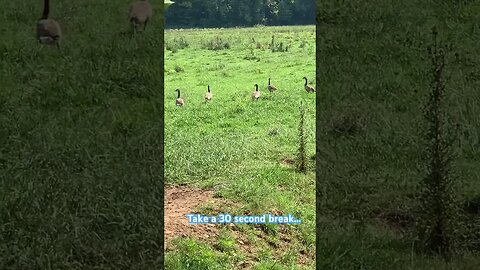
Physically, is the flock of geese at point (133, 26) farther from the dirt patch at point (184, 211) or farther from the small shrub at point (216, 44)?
the dirt patch at point (184, 211)

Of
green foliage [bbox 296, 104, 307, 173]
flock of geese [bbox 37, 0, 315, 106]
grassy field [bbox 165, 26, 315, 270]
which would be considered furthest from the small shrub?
green foliage [bbox 296, 104, 307, 173]

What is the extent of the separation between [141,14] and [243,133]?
2.30 m

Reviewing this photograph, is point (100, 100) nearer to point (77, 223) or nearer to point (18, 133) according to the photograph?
point (18, 133)

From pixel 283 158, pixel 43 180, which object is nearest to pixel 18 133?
pixel 43 180

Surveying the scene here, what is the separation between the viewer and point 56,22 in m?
8.44

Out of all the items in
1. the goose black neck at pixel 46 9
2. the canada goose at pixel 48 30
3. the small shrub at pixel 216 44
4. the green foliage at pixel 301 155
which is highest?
the goose black neck at pixel 46 9

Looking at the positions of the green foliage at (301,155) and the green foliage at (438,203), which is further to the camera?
the green foliage at (301,155)

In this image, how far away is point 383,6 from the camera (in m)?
10.4

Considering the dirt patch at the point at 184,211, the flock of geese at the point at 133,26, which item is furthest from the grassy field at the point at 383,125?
the dirt patch at the point at 184,211

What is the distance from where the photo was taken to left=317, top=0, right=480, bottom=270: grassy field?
16.9ft

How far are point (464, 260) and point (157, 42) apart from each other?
15.4ft

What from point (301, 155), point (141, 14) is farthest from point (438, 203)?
point (141, 14)

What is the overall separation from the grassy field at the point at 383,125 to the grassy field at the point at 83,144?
1812 millimetres

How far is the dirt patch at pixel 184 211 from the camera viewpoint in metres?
5.12
